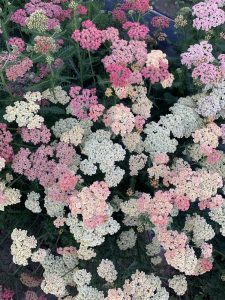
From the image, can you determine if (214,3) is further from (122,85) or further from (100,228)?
(100,228)

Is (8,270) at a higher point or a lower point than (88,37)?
lower

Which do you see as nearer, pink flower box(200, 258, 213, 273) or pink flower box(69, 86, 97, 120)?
pink flower box(200, 258, 213, 273)

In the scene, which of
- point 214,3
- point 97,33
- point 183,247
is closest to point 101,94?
point 97,33

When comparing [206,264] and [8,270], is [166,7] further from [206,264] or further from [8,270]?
[8,270]

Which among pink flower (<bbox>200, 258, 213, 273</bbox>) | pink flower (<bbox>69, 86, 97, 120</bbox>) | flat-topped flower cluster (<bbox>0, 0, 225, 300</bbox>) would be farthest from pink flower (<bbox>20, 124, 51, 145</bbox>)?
pink flower (<bbox>200, 258, 213, 273</bbox>)

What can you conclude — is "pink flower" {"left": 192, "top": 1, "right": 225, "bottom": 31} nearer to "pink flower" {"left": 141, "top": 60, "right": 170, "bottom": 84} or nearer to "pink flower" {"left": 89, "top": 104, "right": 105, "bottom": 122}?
"pink flower" {"left": 141, "top": 60, "right": 170, "bottom": 84}

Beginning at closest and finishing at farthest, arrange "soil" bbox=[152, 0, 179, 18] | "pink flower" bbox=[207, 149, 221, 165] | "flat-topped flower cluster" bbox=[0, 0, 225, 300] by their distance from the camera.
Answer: "flat-topped flower cluster" bbox=[0, 0, 225, 300] < "pink flower" bbox=[207, 149, 221, 165] < "soil" bbox=[152, 0, 179, 18]


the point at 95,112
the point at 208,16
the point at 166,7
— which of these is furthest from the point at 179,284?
the point at 166,7

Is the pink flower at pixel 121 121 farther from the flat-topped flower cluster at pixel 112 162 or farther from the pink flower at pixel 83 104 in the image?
the pink flower at pixel 83 104

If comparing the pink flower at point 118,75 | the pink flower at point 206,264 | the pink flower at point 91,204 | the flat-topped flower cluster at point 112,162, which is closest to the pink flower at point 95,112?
the flat-topped flower cluster at point 112,162

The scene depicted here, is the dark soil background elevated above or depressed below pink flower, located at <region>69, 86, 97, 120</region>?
below

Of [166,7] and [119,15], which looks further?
[166,7]
